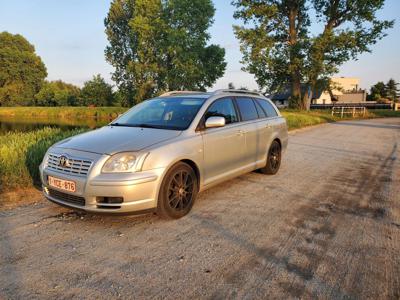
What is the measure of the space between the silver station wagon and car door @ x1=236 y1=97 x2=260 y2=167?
0.06 feet

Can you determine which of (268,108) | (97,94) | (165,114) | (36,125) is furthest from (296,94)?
(97,94)

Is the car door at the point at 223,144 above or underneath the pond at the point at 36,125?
above

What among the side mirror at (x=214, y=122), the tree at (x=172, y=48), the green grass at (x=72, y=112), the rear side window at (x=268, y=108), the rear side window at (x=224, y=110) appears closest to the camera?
the side mirror at (x=214, y=122)

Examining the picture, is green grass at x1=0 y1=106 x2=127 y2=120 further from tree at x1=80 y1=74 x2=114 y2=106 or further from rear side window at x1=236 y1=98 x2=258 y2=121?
rear side window at x1=236 y1=98 x2=258 y2=121

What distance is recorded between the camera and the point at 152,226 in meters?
4.29

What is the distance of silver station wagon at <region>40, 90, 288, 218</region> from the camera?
13.3 ft

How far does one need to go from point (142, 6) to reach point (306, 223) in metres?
48.4

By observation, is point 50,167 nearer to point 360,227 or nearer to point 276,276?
point 276,276

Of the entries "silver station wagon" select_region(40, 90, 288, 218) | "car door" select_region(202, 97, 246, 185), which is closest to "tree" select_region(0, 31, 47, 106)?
"silver station wagon" select_region(40, 90, 288, 218)

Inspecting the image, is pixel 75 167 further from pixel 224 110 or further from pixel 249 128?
pixel 249 128

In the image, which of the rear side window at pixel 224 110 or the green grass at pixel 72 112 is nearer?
the rear side window at pixel 224 110

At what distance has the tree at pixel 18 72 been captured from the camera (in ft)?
208

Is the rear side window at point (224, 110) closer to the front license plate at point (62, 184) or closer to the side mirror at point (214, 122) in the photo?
the side mirror at point (214, 122)

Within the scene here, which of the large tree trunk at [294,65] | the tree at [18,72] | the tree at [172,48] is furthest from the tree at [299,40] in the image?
the tree at [18,72]
